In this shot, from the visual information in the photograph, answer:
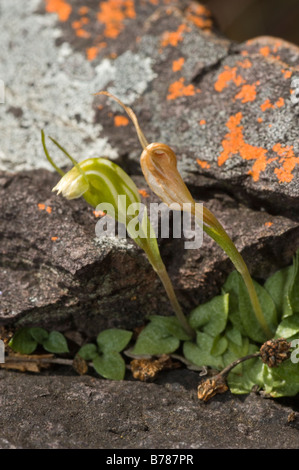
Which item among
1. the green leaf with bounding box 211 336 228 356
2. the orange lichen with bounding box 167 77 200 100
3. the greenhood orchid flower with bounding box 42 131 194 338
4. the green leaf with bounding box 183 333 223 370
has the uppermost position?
the orange lichen with bounding box 167 77 200 100

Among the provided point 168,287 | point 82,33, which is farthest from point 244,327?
point 82,33

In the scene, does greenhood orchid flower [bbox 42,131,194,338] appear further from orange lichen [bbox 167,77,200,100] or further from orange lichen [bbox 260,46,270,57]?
orange lichen [bbox 260,46,270,57]

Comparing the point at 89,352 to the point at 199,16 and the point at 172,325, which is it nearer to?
the point at 172,325

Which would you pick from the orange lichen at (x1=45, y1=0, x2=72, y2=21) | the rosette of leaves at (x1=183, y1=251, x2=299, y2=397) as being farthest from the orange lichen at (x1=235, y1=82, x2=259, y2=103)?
the orange lichen at (x1=45, y1=0, x2=72, y2=21)

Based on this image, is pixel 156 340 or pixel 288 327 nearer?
pixel 288 327

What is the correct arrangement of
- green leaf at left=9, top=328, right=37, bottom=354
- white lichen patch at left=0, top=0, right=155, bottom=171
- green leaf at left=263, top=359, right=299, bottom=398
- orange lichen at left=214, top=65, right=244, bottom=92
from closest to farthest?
green leaf at left=263, top=359, right=299, bottom=398 < green leaf at left=9, top=328, right=37, bottom=354 < orange lichen at left=214, top=65, right=244, bottom=92 < white lichen patch at left=0, top=0, right=155, bottom=171

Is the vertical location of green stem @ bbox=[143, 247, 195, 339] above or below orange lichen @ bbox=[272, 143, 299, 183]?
below

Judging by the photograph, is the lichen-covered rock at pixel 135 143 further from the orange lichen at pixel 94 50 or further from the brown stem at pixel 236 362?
the brown stem at pixel 236 362

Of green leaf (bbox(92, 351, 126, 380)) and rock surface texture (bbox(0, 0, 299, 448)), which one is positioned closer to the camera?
rock surface texture (bbox(0, 0, 299, 448))

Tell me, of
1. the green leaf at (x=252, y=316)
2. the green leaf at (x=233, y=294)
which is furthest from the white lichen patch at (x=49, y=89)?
the green leaf at (x=252, y=316)
